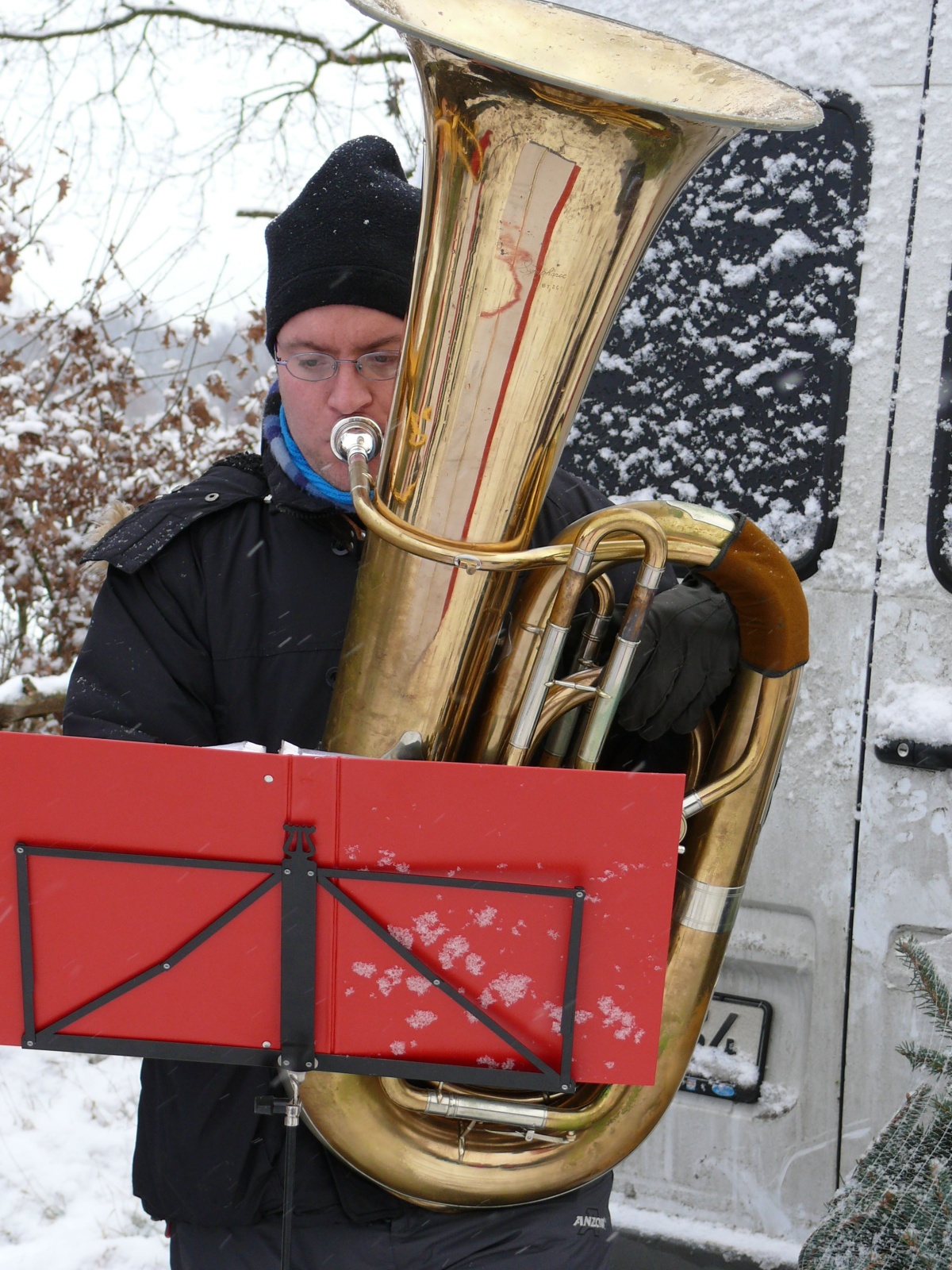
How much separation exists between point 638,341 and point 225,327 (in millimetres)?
3482

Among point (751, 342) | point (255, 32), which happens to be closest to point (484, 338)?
point (751, 342)

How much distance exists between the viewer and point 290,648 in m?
1.67

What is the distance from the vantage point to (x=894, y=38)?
197 centimetres

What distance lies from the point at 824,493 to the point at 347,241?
3.13 feet

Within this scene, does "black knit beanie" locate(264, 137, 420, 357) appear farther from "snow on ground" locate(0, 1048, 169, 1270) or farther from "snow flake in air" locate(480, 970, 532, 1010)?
"snow on ground" locate(0, 1048, 169, 1270)

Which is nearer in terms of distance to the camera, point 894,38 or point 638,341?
point 894,38

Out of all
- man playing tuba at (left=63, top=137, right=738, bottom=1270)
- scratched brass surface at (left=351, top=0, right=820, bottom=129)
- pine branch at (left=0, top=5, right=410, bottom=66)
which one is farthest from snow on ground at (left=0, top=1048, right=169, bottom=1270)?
pine branch at (left=0, top=5, right=410, bottom=66)

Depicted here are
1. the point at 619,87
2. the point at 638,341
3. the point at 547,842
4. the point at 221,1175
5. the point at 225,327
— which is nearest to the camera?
the point at 547,842

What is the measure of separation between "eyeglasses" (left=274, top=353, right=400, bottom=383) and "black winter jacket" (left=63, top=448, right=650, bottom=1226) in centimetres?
14

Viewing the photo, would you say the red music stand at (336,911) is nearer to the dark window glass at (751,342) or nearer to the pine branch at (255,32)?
the dark window glass at (751,342)

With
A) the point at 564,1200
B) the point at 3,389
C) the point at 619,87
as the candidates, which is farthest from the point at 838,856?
the point at 3,389

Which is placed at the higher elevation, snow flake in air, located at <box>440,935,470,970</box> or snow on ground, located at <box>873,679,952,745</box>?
snow on ground, located at <box>873,679,952,745</box>

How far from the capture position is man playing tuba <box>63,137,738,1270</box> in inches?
62.0

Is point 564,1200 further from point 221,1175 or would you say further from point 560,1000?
point 560,1000
